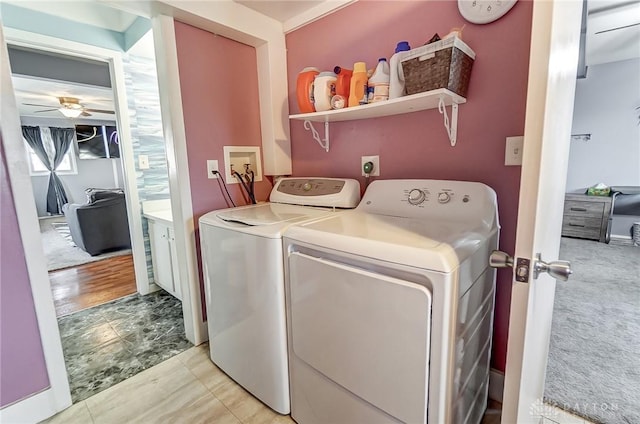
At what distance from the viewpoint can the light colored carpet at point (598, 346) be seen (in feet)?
4.51

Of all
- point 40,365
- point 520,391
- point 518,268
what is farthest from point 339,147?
point 40,365

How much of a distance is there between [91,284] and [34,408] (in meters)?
1.81

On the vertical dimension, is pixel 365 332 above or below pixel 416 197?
below

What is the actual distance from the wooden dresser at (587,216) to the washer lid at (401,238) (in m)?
4.05

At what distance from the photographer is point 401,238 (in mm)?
958

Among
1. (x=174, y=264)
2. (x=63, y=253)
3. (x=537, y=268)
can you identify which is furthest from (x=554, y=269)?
(x=63, y=253)

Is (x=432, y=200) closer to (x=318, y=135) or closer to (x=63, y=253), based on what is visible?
(x=318, y=135)

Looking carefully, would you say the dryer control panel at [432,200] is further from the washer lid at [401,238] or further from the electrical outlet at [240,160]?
the electrical outlet at [240,160]

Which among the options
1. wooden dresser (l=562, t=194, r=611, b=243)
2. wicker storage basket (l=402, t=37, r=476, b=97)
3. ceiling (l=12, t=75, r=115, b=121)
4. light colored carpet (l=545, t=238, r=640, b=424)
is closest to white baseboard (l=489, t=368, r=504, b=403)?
light colored carpet (l=545, t=238, r=640, b=424)


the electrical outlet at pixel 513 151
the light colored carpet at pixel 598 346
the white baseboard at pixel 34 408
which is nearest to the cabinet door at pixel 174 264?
the white baseboard at pixel 34 408

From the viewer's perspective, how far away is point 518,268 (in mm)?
666

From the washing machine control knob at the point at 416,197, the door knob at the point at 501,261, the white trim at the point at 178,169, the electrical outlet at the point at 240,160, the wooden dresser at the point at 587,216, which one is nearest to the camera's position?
the door knob at the point at 501,261

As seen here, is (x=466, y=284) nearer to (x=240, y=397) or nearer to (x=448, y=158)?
(x=448, y=158)

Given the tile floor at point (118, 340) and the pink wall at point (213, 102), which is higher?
the pink wall at point (213, 102)
